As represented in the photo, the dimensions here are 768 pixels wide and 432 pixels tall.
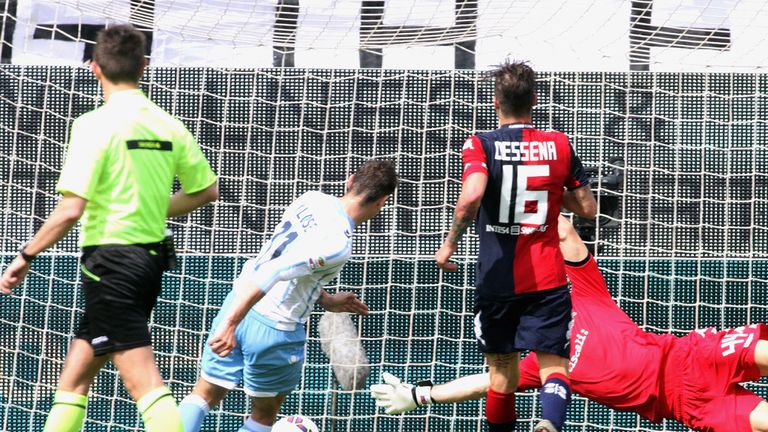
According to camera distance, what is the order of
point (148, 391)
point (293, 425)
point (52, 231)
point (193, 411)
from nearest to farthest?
point (52, 231), point (148, 391), point (193, 411), point (293, 425)

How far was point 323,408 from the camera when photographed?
750 centimetres

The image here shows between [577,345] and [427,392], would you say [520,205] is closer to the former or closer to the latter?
[577,345]

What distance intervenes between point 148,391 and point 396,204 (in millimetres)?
3543

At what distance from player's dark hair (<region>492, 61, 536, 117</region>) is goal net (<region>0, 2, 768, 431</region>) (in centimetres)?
217


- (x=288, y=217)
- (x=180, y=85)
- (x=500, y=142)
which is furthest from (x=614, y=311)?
(x=180, y=85)

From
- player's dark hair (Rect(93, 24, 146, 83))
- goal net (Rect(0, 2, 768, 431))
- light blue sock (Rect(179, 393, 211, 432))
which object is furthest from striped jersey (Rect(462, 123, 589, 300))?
goal net (Rect(0, 2, 768, 431))

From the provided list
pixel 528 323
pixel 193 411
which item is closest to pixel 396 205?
pixel 528 323

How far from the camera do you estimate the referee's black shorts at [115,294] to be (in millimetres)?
4418

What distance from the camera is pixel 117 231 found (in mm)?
4449

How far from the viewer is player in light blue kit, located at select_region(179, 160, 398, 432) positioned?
5.15 metres

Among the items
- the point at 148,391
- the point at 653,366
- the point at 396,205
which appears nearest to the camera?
the point at 148,391

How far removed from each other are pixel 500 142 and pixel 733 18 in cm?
280

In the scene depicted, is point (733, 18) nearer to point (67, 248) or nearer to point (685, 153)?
point (685, 153)

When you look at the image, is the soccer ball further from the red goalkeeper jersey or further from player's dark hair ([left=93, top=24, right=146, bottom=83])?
player's dark hair ([left=93, top=24, right=146, bottom=83])
